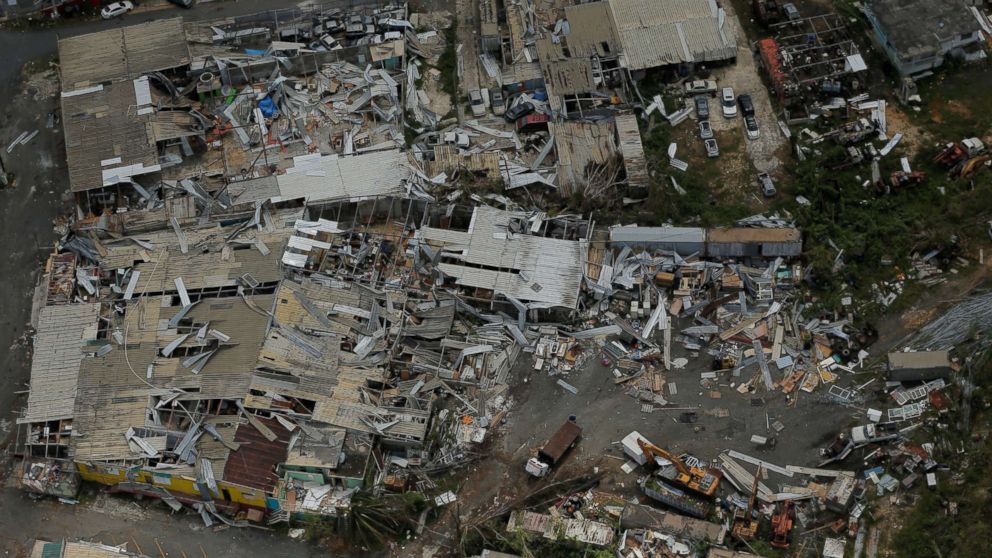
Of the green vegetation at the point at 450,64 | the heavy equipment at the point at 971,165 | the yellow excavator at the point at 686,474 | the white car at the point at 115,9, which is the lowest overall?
the yellow excavator at the point at 686,474

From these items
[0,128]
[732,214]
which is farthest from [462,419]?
[0,128]

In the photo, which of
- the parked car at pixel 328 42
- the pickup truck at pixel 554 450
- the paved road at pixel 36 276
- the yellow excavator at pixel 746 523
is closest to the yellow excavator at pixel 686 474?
the yellow excavator at pixel 746 523

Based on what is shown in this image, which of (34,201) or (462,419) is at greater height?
(34,201)

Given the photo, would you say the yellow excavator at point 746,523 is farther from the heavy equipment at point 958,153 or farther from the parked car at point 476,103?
the parked car at point 476,103

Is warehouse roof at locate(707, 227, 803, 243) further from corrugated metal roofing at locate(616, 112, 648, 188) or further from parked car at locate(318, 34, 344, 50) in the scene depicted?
parked car at locate(318, 34, 344, 50)

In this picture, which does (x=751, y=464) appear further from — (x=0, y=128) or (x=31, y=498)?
(x=0, y=128)

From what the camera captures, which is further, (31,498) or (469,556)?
(31,498)

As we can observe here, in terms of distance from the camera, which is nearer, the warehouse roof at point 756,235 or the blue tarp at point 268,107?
the warehouse roof at point 756,235
